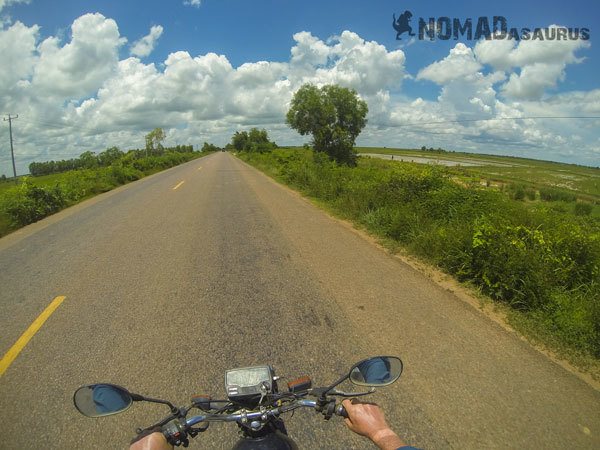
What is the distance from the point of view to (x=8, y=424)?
8.56 feet

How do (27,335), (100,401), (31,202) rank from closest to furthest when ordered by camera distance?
(100,401) < (27,335) < (31,202)

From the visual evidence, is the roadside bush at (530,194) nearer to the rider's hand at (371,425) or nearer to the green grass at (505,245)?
the green grass at (505,245)

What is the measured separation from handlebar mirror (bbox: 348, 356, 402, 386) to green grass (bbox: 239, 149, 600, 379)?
2617mm

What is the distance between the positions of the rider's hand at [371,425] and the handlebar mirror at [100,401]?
3.55 feet

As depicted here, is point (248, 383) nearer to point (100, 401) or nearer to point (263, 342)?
point (100, 401)

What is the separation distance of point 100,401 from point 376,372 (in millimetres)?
1320

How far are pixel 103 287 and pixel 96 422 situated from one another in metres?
2.78

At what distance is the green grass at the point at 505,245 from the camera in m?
3.82

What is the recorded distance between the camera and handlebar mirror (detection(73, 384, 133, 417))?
1.56 meters

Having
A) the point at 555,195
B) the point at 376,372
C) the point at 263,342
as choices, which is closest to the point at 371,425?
the point at 376,372

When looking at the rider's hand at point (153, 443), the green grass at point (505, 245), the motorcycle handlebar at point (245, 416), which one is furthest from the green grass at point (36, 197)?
the motorcycle handlebar at point (245, 416)

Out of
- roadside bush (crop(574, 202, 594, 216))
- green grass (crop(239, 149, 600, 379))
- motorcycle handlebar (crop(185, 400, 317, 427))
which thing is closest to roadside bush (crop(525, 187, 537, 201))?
roadside bush (crop(574, 202, 594, 216))

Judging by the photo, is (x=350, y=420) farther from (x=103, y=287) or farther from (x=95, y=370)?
(x=103, y=287)

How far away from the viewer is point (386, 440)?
5.50 feet
